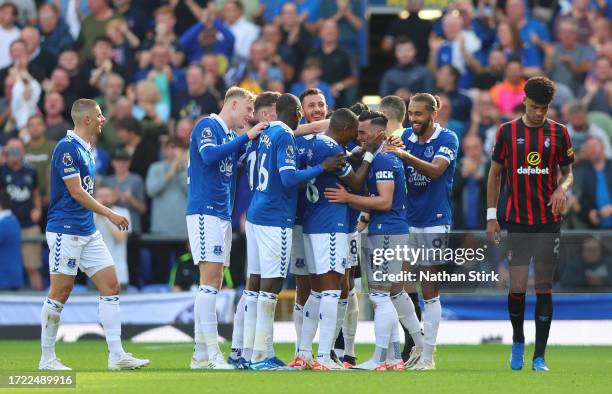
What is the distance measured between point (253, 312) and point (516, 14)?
11093 millimetres

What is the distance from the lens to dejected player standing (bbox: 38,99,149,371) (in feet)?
42.5

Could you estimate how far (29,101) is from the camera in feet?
73.2

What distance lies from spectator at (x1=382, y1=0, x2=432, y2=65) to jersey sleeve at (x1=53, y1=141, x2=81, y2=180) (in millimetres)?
10975

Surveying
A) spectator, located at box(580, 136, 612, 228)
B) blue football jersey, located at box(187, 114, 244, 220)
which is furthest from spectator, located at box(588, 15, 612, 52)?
blue football jersey, located at box(187, 114, 244, 220)

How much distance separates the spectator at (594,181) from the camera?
19719mm

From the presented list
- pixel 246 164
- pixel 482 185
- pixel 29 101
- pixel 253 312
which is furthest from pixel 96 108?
pixel 29 101

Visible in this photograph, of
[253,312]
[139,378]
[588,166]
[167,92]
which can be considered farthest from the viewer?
[167,92]

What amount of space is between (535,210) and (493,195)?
0.42 meters

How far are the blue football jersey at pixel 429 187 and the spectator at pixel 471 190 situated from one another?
242 inches

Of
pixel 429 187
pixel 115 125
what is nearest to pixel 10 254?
pixel 115 125

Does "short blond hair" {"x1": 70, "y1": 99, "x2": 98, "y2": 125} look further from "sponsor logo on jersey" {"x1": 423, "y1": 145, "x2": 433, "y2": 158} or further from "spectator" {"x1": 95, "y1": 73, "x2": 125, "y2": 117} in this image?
"spectator" {"x1": 95, "y1": 73, "x2": 125, "y2": 117}

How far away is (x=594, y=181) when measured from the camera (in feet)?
65.0

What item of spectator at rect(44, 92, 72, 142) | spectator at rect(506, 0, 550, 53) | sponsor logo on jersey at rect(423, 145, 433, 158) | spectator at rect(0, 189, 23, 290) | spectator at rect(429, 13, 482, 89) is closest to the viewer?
sponsor logo on jersey at rect(423, 145, 433, 158)

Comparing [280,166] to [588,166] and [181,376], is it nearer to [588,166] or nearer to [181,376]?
[181,376]
